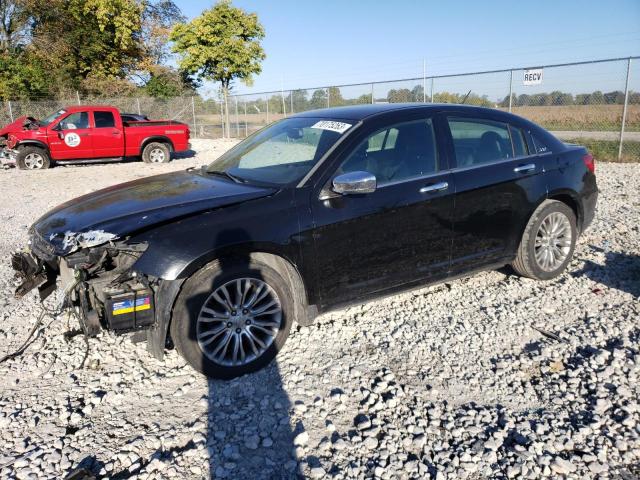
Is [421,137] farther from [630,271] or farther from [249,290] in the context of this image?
[630,271]

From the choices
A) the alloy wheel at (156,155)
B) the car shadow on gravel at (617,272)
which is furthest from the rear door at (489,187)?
the alloy wheel at (156,155)

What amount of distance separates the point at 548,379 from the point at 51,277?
143 inches

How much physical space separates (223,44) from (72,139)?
52.6ft

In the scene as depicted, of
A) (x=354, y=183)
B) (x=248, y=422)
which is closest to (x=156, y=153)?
(x=354, y=183)

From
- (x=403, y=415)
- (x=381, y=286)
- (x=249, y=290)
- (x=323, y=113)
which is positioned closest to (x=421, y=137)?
(x=323, y=113)

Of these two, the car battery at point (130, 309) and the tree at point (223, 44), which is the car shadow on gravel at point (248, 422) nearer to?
the car battery at point (130, 309)

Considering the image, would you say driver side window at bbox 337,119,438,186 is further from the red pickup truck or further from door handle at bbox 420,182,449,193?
the red pickup truck

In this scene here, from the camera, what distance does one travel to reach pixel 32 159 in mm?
14867

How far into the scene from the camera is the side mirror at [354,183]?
141 inches

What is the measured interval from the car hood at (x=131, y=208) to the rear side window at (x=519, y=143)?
245 cm

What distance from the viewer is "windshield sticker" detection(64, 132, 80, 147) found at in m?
14.9

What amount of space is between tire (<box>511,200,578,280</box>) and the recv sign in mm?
10467

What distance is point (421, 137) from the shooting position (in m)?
4.26

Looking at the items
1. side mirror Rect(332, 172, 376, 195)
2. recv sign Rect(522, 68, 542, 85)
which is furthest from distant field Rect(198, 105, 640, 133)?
side mirror Rect(332, 172, 376, 195)
